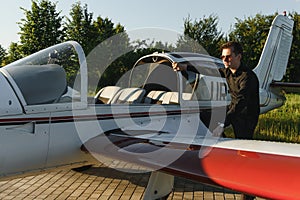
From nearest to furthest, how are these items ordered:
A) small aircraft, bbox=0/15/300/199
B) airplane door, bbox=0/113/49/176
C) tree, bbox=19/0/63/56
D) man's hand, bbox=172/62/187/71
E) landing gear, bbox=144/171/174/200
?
1. small aircraft, bbox=0/15/300/199
2. airplane door, bbox=0/113/49/176
3. landing gear, bbox=144/171/174/200
4. man's hand, bbox=172/62/187/71
5. tree, bbox=19/0/63/56

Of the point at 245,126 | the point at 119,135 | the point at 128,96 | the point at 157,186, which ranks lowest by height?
the point at 157,186

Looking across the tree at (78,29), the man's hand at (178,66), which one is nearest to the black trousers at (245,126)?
the man's hand at (178,66)

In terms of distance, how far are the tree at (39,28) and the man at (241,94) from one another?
42.6 ft

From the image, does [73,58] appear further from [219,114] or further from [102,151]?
[219,114]

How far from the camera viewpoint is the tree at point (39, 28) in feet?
49.7

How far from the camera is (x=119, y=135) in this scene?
12.8ft

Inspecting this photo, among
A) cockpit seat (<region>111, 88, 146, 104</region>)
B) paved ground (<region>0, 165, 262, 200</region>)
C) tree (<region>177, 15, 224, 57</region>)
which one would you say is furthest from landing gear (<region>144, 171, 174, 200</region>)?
tree (<region>177, 15, 224, 57</region>)

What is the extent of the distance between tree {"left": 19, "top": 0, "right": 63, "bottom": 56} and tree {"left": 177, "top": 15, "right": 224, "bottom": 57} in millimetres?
10178

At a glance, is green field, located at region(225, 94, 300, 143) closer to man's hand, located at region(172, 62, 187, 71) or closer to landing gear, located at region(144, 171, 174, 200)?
man's hand, located at region(172, 62, 187, 71)

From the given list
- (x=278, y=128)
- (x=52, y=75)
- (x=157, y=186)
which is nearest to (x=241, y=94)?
(x=157, y=186)

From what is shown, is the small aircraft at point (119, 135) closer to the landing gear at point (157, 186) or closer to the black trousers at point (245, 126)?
the landing gear at point (157, 186)

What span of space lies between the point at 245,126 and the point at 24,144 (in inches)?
94.9

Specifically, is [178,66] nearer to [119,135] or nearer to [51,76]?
[119,135]

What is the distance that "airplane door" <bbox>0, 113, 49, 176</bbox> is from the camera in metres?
3.10
